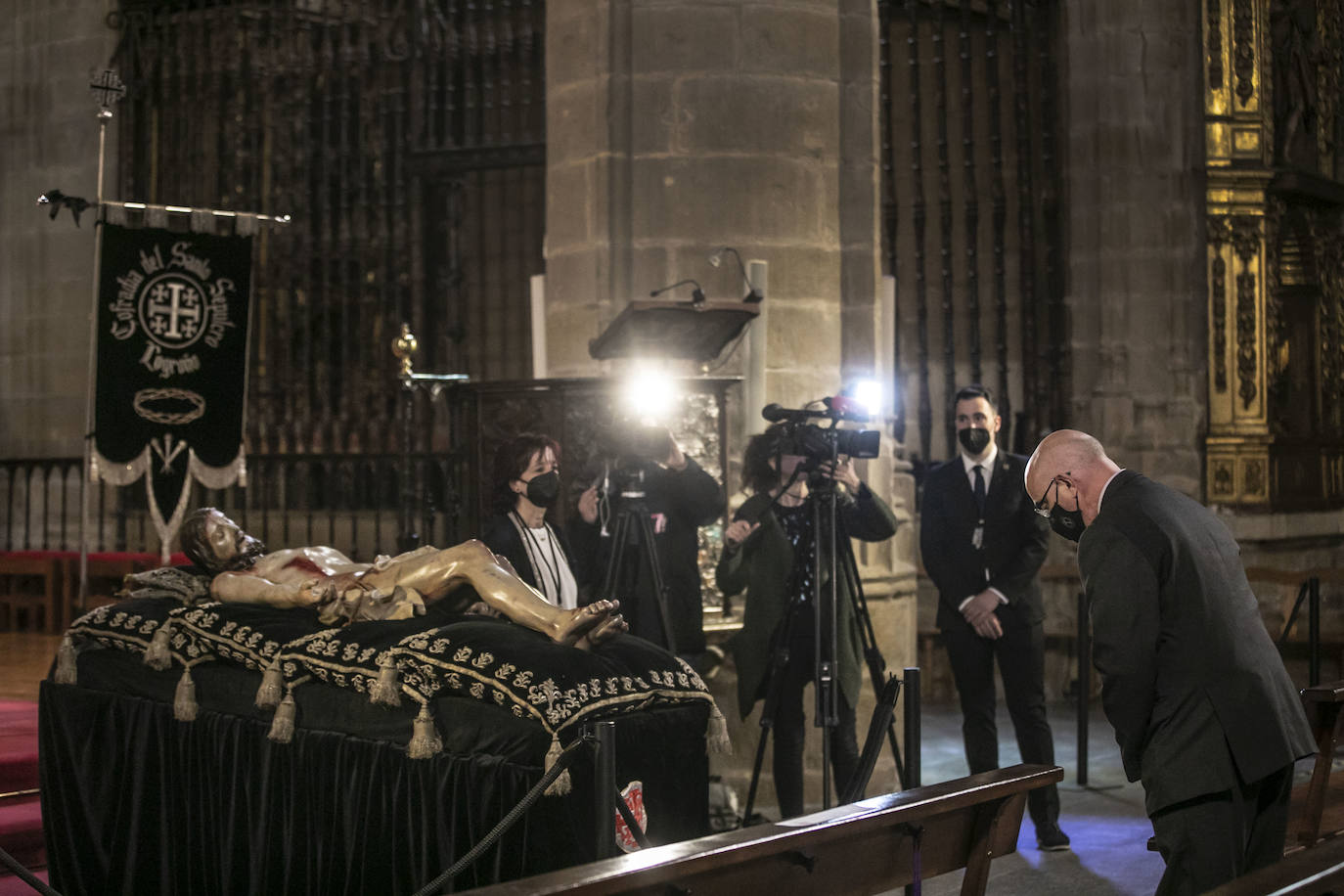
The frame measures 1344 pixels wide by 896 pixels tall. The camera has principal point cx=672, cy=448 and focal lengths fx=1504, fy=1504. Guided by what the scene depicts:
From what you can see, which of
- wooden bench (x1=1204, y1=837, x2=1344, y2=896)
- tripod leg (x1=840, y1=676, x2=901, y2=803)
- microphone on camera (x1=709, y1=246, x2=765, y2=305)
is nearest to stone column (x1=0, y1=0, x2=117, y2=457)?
microphone on camera (x1=709, y1=246, x2=765, y2=305)

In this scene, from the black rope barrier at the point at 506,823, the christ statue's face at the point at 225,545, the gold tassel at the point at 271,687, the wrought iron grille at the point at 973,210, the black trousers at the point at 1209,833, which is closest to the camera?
the black rope barrier at the point at 506,823

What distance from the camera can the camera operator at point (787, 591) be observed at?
5078 mm

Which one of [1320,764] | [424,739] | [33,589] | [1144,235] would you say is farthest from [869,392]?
[33,589]

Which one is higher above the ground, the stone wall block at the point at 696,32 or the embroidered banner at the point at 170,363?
the stone wall block at the point at 696,32

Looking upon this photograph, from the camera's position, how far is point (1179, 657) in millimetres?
3000

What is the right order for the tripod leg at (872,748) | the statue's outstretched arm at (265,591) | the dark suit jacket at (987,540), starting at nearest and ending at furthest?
the tripod leg at (872,748) → the statue's outstretched arm at (265,591) → the dark suit jacket at (987,540)

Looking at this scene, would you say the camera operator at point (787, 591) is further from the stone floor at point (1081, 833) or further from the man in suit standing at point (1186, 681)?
the man in suit standing at point (1186, 681)

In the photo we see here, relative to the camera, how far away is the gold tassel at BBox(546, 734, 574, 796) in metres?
3.32

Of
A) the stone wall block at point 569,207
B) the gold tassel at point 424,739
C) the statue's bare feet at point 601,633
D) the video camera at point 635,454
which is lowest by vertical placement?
the gold tassel at point 424,739

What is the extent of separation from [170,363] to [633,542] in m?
3.22

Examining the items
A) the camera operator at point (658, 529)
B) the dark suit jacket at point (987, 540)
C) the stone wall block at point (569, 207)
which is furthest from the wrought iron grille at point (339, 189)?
the dark suit jacket at point (987, 540)

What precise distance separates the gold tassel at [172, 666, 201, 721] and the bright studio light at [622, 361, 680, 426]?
192cm

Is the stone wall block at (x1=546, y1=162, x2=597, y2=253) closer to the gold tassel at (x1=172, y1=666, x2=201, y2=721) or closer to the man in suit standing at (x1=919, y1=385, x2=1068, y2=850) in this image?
the man in suit standing at (x1=919, y1=385, x2=1068, y2=850)

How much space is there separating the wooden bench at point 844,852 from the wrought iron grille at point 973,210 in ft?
18.8
